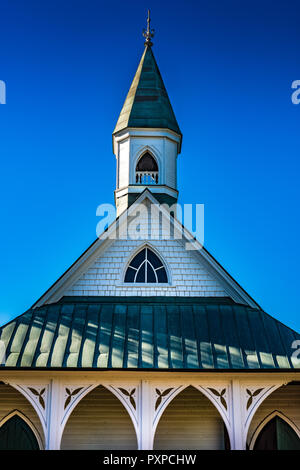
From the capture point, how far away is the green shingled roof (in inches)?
680

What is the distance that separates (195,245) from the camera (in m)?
20.8

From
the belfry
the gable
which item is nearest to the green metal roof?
the belfry

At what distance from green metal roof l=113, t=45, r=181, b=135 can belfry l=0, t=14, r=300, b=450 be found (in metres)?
4.82

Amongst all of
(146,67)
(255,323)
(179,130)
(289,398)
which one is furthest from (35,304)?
(146,67)

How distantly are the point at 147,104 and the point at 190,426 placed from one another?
1294 cm

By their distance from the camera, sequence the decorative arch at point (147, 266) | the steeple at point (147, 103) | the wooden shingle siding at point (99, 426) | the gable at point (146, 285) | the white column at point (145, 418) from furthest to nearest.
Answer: the steeple at point (147, 103) < the decorative arch at point (147, 266) < the gable at point (146, 285) < the wooden shingle siding at point (99, 426) < the white column at point (145, 418)

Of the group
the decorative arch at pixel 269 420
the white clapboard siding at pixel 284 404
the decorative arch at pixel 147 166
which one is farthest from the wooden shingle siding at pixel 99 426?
the decorative arch at pixel 147 166

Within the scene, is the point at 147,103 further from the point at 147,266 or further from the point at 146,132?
the point at 147,266

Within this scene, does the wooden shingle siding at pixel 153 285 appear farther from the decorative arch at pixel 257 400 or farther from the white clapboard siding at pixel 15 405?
the decorative arch at pixel 257 400

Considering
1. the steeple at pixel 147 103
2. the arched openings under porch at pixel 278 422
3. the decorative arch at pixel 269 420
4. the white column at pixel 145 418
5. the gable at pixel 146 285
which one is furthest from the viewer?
the steeple at pixel 147 103

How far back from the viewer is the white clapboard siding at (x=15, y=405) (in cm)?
1906

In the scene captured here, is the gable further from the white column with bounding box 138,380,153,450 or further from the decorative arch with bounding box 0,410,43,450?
the white column with bounding box 138,380,153,450

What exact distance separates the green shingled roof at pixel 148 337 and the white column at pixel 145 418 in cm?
92

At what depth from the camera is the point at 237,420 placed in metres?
17.3
